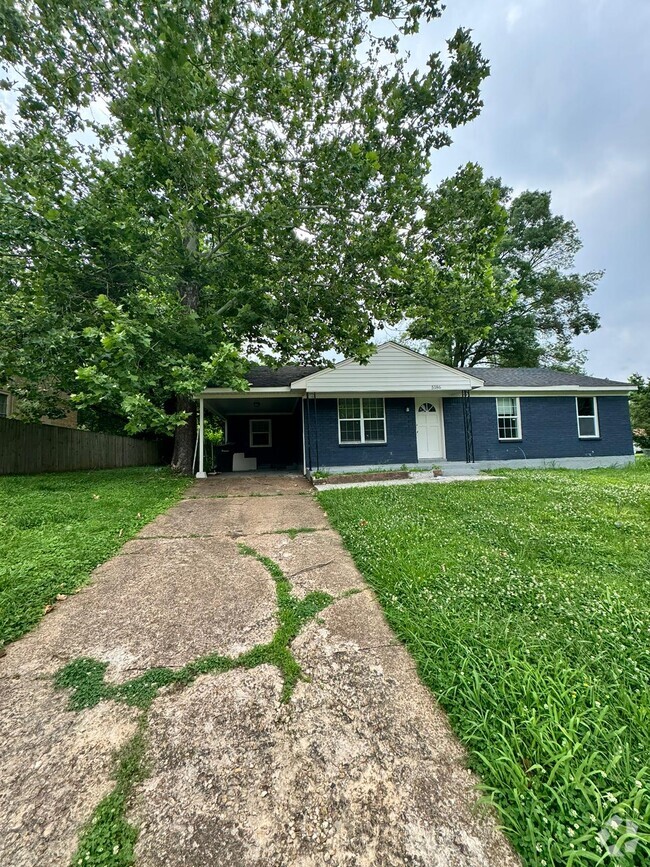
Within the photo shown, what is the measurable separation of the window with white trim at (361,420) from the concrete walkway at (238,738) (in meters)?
8.71

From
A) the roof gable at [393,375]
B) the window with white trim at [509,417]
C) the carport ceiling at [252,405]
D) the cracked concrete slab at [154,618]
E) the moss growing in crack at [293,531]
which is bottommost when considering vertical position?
the cracked concrete slab at [154,618]

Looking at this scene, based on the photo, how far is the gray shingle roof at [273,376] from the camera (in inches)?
480

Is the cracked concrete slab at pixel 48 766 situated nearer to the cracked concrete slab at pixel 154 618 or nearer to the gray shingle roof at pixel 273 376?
the cracked concrete slab at pixel 154 618

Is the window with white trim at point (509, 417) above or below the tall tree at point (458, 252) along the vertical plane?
below

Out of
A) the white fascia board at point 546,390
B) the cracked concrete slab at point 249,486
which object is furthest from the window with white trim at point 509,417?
the cracked concrete slab at point 249,486

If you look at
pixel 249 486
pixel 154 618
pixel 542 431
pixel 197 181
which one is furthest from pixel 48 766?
pixel 542 431

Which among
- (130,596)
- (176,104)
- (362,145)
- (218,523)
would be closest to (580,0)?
(362,145)

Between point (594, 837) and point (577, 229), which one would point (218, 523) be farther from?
point (577, 229)

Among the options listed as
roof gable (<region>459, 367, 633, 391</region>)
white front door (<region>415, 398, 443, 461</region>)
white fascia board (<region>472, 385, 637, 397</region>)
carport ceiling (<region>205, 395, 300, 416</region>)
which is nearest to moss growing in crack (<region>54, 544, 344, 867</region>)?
carport ceiling (<region>205, 395, 300, 416</region>)

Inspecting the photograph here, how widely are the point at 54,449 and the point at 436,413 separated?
12256mm

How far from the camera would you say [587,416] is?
43.2ft

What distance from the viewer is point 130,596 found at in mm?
3242

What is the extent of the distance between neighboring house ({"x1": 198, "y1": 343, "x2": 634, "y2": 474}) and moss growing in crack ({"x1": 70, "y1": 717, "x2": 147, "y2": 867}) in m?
9.84

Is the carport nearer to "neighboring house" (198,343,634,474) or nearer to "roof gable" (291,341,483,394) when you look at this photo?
"neighboring house" (198,343,634,474)
